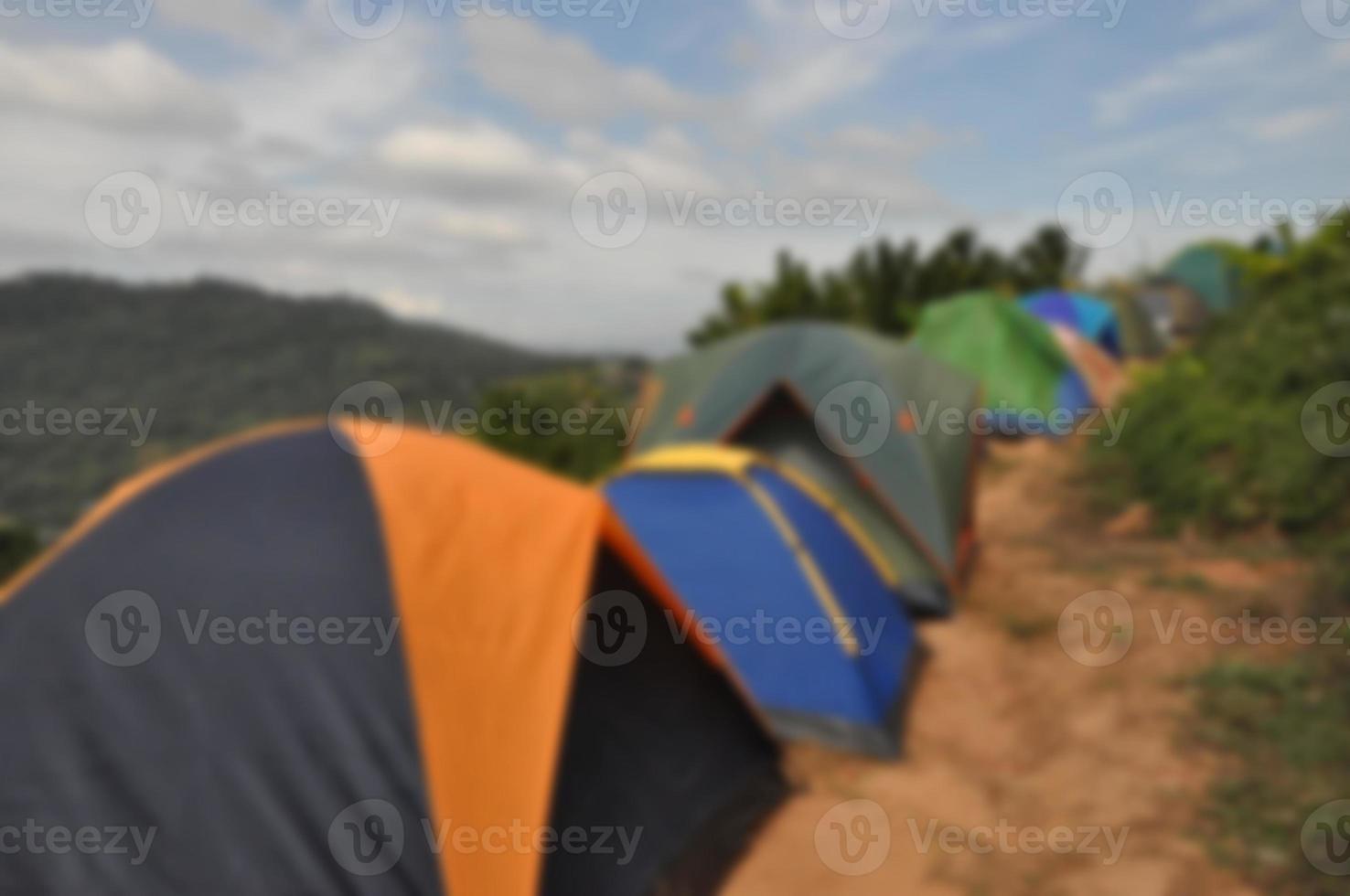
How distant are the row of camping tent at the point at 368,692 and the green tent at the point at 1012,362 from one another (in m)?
8.92

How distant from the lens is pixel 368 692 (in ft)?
8.75

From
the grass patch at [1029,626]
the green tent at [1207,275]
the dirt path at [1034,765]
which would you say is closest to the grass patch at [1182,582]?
the dirt path at [1034,765]

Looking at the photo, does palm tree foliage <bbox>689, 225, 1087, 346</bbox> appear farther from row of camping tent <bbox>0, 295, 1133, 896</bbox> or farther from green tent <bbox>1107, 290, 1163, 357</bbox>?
row of camping tent <bbox>0, 295, 1133, 896</bbox>

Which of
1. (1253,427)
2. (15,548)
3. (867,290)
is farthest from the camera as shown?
(867,290)

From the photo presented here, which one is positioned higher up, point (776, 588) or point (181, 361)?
point (181, 361)

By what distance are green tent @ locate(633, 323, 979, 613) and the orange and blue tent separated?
403cm

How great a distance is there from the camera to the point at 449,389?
2000 cm

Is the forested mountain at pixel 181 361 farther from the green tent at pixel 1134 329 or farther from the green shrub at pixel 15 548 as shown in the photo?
the green tent at pixel 1134 329

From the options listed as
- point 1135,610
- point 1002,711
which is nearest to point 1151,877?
point 1002,711

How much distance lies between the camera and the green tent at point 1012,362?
12336 millimetres

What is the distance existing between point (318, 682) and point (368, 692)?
0.16 meters

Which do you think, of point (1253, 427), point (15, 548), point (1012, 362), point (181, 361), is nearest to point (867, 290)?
point (1012, 362)

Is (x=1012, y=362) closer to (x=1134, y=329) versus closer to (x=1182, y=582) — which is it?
(x=1182, y=582)

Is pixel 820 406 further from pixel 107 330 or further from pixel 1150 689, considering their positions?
pixel 107 330
